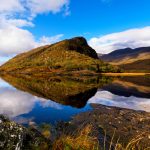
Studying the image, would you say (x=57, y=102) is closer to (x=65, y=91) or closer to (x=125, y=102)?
(x=125, y=102)

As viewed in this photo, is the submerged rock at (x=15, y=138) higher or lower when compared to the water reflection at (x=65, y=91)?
higher

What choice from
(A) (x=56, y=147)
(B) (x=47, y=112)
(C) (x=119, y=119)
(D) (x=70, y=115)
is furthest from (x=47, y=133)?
(B) (x=47, y=112)

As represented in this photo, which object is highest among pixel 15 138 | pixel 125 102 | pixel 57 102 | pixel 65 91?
pixel 15 138

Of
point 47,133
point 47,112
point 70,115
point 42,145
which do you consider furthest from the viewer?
point 47,112

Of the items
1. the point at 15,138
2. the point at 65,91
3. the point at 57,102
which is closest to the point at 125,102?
the point at 57,102

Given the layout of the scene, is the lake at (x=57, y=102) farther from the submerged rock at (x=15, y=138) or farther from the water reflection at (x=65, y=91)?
the submerged rock at (x=15, y=138)

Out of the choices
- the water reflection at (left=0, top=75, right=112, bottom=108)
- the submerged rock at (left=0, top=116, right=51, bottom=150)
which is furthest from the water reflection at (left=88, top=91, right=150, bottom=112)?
the submerged rock at (left=0, top=116, right=51, bottom=150)

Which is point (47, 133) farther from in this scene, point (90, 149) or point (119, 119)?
point (119, 119)

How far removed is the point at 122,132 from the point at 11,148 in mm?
21866

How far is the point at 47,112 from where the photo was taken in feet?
155

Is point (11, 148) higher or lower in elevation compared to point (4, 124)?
lower

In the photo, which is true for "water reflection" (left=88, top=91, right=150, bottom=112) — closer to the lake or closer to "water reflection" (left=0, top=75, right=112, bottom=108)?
the lake

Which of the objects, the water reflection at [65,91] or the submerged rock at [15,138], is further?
the water reflection at [65,91]

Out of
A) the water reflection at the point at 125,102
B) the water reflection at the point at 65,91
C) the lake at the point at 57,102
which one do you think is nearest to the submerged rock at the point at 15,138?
the lake at the point at 57,102
